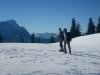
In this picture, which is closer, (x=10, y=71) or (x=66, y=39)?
(x=10, y=71)

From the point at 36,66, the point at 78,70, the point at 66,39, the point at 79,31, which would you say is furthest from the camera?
the point at 79,31

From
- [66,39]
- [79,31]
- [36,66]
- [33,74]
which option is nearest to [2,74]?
[33,74]

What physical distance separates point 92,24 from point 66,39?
7907 cm

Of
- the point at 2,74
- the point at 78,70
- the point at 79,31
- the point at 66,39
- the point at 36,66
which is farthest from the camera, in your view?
the point at 79,31

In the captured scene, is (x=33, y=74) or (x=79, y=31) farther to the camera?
(x=79, y=31)

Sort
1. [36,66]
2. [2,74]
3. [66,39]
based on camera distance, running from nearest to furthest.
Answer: [2,74] → [36,66] → [66,39]

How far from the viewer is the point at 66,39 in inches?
731

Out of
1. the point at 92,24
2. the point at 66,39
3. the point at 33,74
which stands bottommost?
the point at 33,74

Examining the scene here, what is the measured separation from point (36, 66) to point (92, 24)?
8610cm

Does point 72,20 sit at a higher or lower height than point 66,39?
higher

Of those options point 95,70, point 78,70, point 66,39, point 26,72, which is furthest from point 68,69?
point 66,39

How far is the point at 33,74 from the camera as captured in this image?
33.2 ft

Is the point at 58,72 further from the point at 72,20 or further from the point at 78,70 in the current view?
the point at 72,20

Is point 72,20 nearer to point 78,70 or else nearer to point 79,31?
point 79,31
